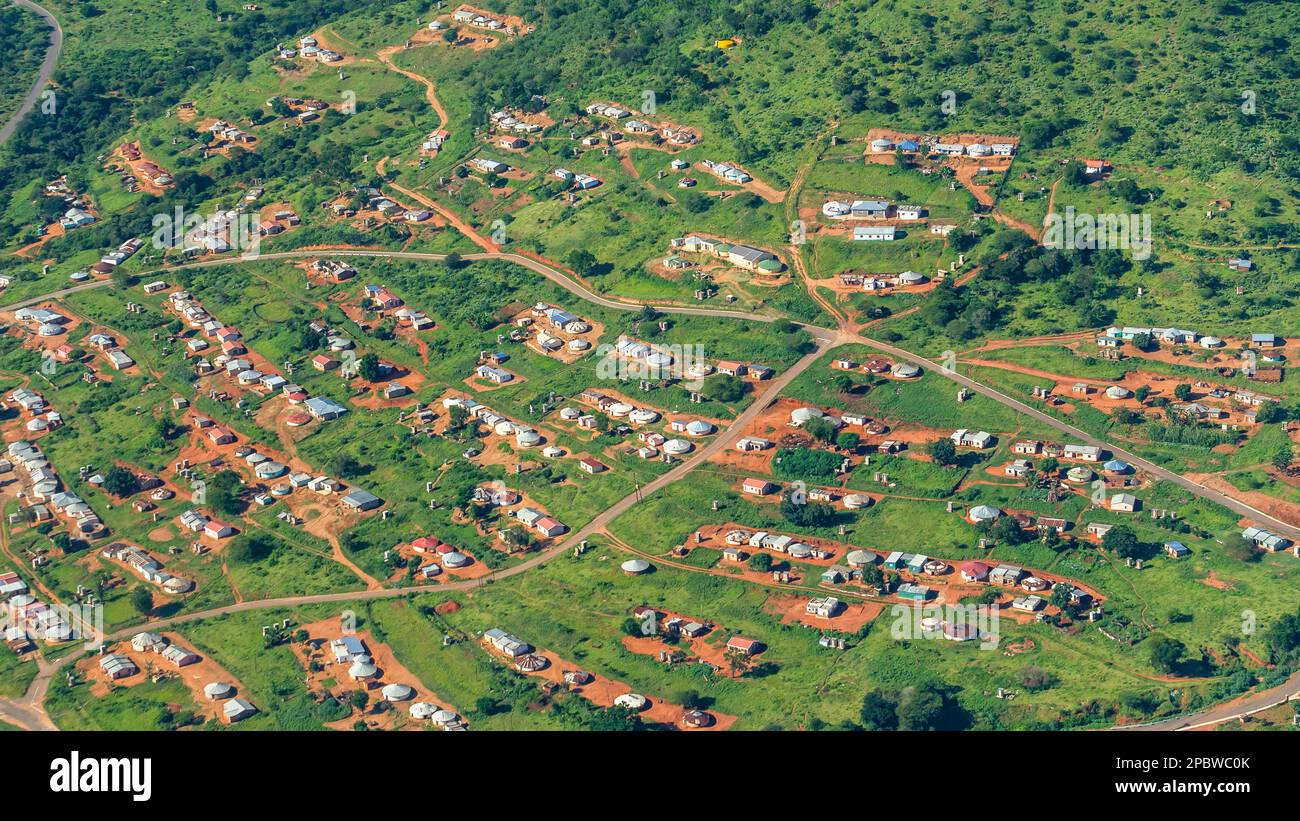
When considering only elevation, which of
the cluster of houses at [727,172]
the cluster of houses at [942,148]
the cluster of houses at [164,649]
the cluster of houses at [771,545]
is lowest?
the cluster of houses at [164,649]

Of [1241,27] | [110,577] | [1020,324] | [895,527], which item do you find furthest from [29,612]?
[1241,27]

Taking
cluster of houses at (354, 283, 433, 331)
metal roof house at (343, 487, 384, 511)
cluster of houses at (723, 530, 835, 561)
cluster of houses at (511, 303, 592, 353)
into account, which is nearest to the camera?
cluster of houses at (723, 530, 835, 561)

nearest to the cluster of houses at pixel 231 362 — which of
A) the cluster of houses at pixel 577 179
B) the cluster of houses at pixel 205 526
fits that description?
the cluster of houses at pixel 205 526

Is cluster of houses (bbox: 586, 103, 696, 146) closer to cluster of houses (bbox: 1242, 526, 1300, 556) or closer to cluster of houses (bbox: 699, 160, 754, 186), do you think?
cluster of houses (bbox: 699, 160, 754, 186)

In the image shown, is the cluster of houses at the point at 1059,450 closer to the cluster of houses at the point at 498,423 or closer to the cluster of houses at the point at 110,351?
the cluster of houses at the point at 498,423

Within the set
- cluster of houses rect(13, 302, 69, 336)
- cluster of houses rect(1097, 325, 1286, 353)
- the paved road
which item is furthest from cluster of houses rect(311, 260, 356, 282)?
the paved road

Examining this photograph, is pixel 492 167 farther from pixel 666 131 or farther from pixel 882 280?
pixel 882 280
